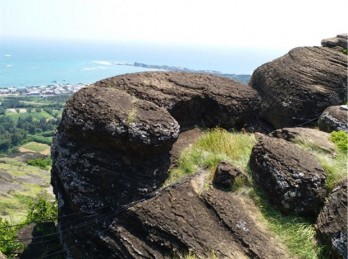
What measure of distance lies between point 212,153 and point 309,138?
290cm

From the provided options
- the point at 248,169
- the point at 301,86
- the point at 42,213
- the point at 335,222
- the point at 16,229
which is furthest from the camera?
the point at 301,86

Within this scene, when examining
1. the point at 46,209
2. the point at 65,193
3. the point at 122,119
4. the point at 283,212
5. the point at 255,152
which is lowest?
the point at 46,209

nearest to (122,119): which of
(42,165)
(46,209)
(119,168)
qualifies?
(119,168)

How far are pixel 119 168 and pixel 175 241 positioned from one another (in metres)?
2.56

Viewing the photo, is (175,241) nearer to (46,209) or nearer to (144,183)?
(144,183)

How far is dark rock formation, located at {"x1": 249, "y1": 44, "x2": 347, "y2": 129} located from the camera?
1662cm

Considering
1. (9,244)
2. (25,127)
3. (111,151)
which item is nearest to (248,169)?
(111,151)

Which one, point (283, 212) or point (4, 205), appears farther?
point (4, 205)

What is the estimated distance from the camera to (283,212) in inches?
387

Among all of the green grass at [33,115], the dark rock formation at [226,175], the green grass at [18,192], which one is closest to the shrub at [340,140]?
the dark rock formation at [226,175]

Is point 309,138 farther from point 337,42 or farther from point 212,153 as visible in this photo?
point 337,42

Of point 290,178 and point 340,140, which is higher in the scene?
point 340,140

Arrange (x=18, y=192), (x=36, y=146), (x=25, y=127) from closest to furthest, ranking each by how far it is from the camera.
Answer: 1. (x=18, y=192)
2. (x=36, y=146)
3. (x=25, y=127)

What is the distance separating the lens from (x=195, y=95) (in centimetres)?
1384
